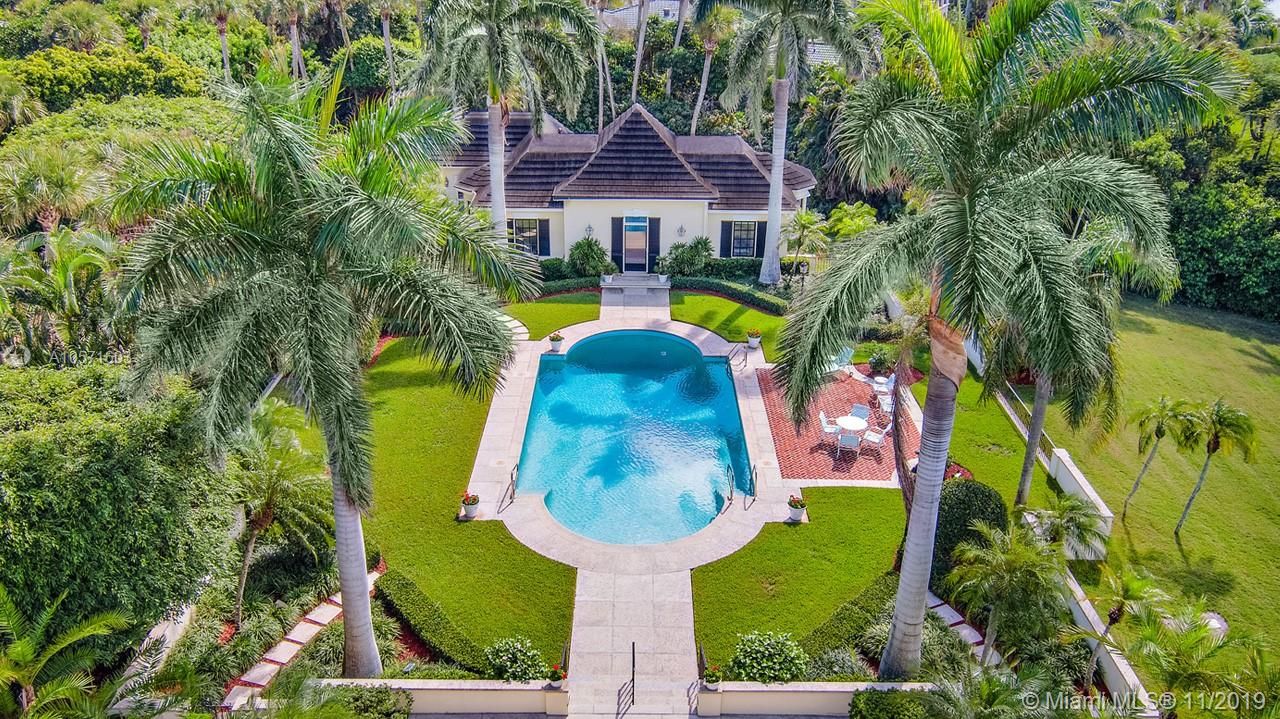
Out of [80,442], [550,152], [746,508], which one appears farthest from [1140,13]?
[80,442]

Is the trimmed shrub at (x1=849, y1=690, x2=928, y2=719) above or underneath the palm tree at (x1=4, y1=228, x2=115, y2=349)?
underneath

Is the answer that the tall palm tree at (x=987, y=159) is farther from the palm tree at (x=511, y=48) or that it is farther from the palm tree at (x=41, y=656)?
the palm tree at (x=511, y=48)

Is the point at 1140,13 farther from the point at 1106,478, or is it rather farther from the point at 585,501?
the point at 585,501

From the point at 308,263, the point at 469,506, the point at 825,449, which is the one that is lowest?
the point at 469,506

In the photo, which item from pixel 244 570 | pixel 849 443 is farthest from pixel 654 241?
pixel 244 570

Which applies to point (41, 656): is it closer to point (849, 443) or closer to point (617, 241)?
point (849, 443)

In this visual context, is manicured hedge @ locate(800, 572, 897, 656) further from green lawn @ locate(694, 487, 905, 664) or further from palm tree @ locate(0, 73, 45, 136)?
palm tree @ locate(0, 73, 45, 136)

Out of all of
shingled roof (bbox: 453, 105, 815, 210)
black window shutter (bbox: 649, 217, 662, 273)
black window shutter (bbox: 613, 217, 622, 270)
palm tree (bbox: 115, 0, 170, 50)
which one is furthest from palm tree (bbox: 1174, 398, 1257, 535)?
palm tree (bbox: 115, 0, 170, 50)

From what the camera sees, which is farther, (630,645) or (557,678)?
(630,645)
